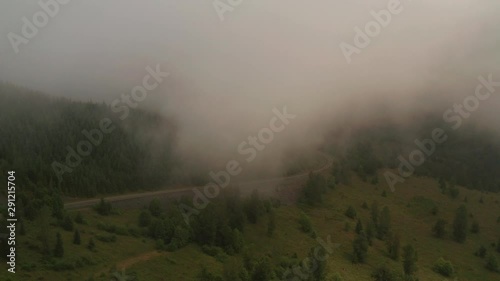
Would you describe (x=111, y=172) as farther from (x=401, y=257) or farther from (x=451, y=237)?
(x=451, y=237)

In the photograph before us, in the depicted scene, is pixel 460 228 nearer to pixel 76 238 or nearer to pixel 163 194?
pixel 163 194

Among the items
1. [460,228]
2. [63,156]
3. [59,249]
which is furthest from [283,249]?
[460,228]

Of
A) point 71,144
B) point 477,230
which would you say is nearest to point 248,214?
point 71,144

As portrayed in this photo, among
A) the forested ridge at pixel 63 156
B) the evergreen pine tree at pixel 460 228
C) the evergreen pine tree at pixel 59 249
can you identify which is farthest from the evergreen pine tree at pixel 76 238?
the evergreen pine tree at pixel 460 228

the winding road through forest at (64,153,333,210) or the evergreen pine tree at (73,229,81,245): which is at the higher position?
the winding road through forest at (64,153,333,210)

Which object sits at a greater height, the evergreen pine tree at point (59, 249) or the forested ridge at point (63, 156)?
the forested ridge at point (63, 156)

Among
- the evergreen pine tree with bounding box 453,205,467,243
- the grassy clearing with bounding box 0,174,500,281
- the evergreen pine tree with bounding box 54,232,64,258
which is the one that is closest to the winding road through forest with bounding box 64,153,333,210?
the grassy clearing with bounding box 0,174,500,281

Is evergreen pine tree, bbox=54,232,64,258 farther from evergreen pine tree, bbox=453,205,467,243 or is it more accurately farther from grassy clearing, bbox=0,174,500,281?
evergreen pine tree, bbox=453,205,467,243

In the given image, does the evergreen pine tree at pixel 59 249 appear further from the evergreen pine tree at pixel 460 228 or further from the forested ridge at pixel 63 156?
the evergreen pine tree at pixel 460 228
